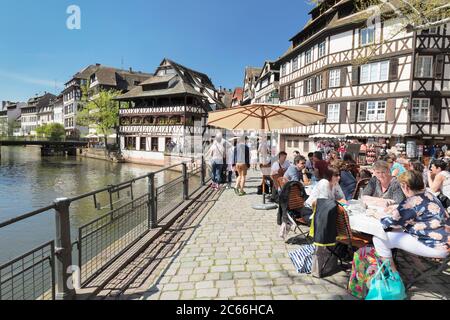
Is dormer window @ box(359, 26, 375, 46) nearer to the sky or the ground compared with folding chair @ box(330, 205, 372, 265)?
nearer to the sky

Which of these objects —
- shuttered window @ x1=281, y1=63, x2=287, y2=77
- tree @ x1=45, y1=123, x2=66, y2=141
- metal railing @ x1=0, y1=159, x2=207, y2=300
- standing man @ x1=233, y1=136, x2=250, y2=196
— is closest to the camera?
metal railing @ x1=0, y1=159, x2=207, y2=300

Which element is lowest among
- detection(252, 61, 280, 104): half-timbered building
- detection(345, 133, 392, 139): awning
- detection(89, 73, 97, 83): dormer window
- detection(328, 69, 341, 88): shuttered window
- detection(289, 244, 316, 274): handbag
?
detection(289, 244, 316, 274): handbag

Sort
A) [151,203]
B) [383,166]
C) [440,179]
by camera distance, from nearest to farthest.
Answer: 1. [383,166]
2. [440,179]
3. [151,203]

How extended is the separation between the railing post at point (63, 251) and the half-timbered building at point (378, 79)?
18344 millimetres

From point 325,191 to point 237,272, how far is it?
1.72 meters

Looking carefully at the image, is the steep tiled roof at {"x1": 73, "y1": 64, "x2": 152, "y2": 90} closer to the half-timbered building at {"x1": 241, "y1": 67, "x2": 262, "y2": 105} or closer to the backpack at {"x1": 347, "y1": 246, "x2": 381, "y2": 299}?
the half-timbered building at {"x1": 241, "y1": 67, "x2": 262, "y2": 105}

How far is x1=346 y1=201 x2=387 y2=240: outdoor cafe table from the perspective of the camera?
3.18m

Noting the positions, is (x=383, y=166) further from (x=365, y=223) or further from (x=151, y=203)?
(x=151, y=203)

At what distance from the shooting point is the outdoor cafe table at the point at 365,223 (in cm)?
318

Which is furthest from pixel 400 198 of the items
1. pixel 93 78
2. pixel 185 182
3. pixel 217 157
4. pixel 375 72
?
pixel 93 78

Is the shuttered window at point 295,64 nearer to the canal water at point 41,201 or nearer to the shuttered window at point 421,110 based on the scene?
the shuttered window at point 421,110

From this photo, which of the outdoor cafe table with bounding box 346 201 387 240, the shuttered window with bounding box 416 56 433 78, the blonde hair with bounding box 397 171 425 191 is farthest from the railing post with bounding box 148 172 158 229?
the shuttered window with bounding box 416 56 433 78

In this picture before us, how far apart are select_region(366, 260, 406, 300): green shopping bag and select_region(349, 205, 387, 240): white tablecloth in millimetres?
335

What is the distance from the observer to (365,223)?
10.9 ft
